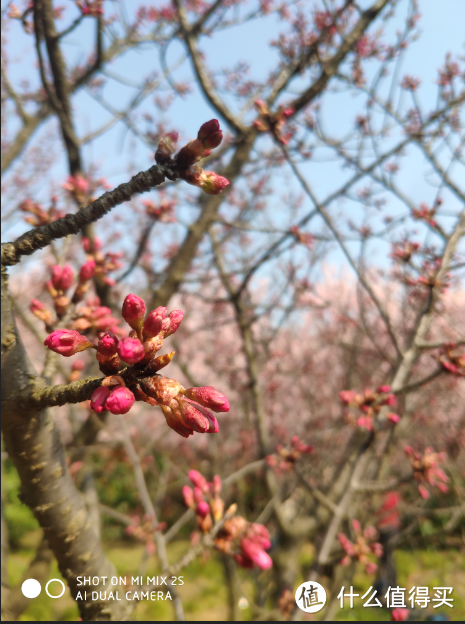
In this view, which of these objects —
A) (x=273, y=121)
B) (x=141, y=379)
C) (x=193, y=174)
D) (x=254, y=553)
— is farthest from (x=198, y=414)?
(x=273, y=121)

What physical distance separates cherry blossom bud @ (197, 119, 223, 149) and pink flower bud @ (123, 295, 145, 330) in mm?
352

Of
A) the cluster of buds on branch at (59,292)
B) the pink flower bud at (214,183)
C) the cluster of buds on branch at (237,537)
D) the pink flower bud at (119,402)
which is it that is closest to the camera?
the pink flower bud at (119,402)

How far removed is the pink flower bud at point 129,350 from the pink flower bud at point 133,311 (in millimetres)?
118

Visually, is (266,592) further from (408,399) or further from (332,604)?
(408,399)

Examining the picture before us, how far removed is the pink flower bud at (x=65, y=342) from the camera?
0.74 m

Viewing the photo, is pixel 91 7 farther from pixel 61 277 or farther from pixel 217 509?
pixel 217 509

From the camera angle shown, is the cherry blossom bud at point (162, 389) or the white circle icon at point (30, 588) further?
the white circle icon at point (30, 588)

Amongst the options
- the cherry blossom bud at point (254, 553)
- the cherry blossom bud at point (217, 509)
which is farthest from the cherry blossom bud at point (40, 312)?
the cherry blossom bud at point (254, 553)

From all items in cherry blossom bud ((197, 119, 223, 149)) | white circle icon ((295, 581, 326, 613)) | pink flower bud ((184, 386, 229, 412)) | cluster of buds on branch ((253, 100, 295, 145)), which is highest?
cluster of buds on branch ((253, 100, 295, 145))

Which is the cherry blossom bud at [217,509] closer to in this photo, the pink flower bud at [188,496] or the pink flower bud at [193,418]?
the pink flower bud at [188,496]

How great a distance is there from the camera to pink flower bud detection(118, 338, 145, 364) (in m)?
0.64

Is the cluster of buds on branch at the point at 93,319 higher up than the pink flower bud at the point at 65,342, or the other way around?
the cluster of buds on branch at the point at 93,319

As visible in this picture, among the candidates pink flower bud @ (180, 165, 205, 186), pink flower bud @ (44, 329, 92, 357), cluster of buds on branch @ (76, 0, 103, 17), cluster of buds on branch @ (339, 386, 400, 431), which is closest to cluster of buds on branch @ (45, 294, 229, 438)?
pink flower bud @ (44, 329, 92, 357)

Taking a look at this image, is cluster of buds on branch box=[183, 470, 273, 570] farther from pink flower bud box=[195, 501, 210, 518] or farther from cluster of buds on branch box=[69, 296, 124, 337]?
cluster of buds on branch box=[69, 296, 124, 337]
